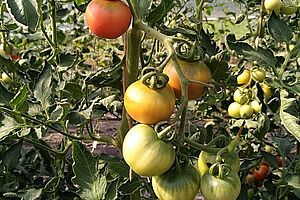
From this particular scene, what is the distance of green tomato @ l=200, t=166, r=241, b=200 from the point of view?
87cm

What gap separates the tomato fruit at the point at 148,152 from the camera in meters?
0.83

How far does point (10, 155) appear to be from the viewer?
1347mm

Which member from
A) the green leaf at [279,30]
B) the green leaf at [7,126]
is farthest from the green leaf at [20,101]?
the green leaf at [279,30]

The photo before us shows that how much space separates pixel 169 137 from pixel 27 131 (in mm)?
309

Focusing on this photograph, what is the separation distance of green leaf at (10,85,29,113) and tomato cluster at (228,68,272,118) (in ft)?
2.20

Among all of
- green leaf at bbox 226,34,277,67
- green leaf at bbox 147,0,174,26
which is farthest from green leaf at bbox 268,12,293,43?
green leaf at bbox 147,0,174,26

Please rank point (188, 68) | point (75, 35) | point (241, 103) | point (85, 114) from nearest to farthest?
point (188, 68), point (85, 114), point (241, 103), point (75, 35)

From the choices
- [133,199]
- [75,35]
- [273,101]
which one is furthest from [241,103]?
[75,35]

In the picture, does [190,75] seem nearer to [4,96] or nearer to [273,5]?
[4,96]

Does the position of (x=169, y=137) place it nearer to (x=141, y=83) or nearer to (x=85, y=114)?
(x=141, y=83)

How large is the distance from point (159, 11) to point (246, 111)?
0.60 metres

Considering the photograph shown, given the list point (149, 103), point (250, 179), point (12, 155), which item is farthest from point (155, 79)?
point (250, 179)

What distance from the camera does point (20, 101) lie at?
98 cm

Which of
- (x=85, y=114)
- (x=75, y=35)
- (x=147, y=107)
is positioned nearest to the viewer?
(x=147, y=107)
